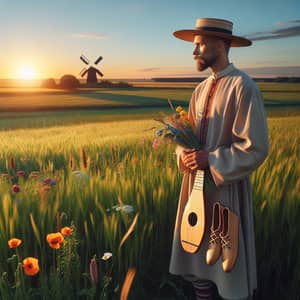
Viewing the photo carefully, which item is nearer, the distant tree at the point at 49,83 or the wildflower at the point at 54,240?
the wildflower at the point at 54,240

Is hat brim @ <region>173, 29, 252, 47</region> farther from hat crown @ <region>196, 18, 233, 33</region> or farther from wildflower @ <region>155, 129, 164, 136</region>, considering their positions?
wildflower @ <region>155, 129, 164, 136</region>

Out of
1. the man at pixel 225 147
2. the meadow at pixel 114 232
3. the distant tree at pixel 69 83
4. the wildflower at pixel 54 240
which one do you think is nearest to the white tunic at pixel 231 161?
the man at pixel 225 147

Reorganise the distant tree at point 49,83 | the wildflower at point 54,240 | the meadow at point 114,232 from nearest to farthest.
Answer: the wildflower at point 54,240
the meadow at point 114,232
the distant tree at point 49,83

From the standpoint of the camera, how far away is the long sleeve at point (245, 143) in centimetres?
139

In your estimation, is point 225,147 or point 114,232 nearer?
point 225,147

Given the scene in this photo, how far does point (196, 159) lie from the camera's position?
4.83 ft

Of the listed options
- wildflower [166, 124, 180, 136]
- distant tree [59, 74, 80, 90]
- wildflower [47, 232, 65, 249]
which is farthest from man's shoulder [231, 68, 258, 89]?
distant tree [59, 74, 80, 90]

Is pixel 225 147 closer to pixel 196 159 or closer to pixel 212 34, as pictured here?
pixel 196 159

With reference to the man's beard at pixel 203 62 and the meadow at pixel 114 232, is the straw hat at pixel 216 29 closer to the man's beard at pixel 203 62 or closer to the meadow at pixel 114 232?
the man's beard at pixel 203 62

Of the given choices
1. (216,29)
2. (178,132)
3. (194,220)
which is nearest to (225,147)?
(178,132)

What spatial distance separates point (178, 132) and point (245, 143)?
0.77 ft

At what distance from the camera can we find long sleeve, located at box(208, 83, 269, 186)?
1391 millimetres

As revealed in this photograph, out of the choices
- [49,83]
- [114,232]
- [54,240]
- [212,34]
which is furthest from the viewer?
[49,83]

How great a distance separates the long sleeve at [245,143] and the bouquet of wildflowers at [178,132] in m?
0.11
